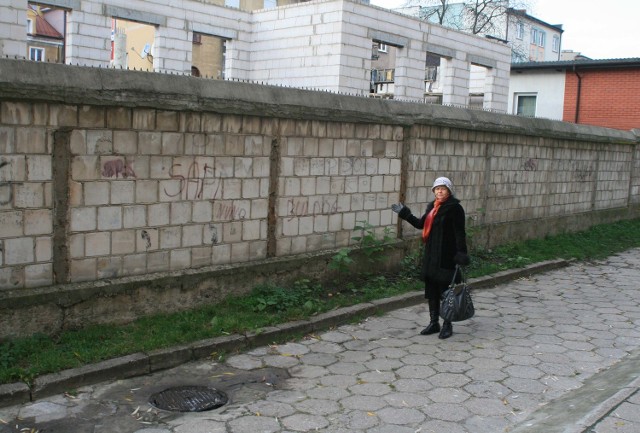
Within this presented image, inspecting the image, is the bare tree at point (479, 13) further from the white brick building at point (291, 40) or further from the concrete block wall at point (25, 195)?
the concrete block wall at point (25, 195)

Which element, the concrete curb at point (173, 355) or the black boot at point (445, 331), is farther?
the black boot at point (445, 331)

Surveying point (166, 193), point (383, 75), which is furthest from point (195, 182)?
point (383, 75)

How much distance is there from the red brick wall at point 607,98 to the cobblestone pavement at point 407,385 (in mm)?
18656

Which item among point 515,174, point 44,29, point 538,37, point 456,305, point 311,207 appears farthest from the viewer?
point 538,37

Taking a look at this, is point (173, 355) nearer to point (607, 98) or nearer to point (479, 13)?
point (607, 98)

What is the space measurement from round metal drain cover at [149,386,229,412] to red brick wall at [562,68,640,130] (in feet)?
74.7

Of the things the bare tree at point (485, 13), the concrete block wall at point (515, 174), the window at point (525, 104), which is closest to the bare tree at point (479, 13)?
the bare tree at point (485, 13)

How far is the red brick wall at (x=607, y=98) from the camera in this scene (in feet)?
77.5

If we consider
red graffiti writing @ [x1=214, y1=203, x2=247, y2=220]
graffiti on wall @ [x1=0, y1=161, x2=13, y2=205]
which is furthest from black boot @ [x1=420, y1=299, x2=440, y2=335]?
graffiti on wall @ [x1=0, y1=161, x2=13, y2=205]

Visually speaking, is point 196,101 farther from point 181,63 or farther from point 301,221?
point 181,63

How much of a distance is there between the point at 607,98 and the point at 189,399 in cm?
2369

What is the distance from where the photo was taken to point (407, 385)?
208 inches

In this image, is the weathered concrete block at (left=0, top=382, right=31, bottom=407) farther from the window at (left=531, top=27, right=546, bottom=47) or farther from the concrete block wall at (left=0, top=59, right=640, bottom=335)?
the window at (left=531, top=27, right=546, bottom=47)

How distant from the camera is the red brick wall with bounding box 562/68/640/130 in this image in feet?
77.5
